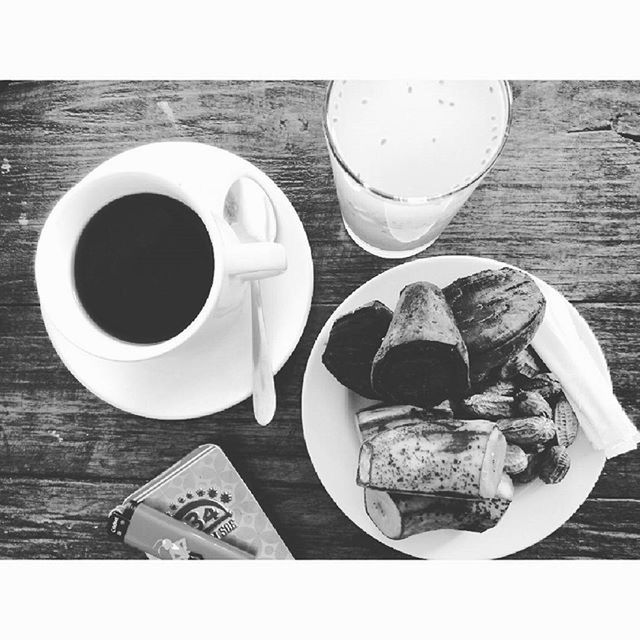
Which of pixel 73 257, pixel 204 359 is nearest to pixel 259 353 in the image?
pixel 204 359

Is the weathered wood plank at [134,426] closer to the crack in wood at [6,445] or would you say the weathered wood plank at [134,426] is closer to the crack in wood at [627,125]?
the crack in wood at [6,445]

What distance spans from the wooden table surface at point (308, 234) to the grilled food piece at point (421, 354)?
0.55 ft

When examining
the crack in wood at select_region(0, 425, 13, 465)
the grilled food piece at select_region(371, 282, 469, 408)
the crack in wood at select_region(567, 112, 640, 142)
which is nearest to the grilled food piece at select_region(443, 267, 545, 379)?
the grilled food piece at select_region(371, 282, 469, 408)

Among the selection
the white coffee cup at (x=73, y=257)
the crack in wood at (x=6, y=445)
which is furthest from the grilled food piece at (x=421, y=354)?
the crack in wood at (x=6, y=445)

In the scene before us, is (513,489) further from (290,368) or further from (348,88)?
(348,88)

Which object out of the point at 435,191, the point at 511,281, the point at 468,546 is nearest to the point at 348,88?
the point at 435,191

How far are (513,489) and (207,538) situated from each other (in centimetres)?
34

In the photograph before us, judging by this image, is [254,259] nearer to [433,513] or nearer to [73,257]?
[73,257]

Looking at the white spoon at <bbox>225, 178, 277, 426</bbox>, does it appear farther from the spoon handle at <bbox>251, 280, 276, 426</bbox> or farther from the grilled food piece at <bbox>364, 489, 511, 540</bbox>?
the grilled food piece at <bbox>364, 489, 511, 540</bbox>

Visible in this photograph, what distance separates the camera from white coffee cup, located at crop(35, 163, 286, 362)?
1.91 feet

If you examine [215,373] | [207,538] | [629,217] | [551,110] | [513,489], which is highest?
[551,110]

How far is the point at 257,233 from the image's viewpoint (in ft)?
2.34

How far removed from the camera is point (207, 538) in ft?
2.77

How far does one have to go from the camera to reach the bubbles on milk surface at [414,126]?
2.24ft
